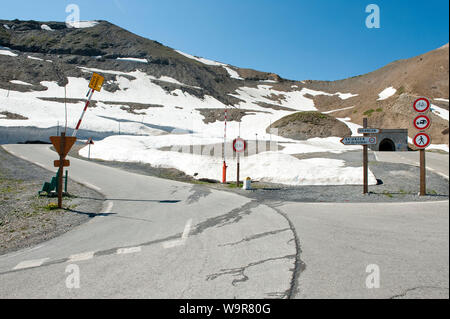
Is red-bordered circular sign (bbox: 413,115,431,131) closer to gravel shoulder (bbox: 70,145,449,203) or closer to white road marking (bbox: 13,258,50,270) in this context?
gravel shoulder (bbox: 70,145,449,203)

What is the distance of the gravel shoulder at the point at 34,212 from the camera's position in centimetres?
581

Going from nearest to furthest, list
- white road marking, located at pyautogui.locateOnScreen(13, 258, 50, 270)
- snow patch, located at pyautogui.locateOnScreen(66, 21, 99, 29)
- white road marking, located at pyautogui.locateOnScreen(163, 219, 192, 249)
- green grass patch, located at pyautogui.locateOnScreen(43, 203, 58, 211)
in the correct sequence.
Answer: white road marking, located at pyautogui.locateOnScreen(13, 258, 50, 270) → white road marking, located at pyautogui.locateOnScreen(163, 219, 192, 249) → green grass patch, located at pyautogui.locateOnScreen(43, 203, 58, 211) → snow patch, located at pyautogui.locateOnScreen(66, 21, 99, 29)

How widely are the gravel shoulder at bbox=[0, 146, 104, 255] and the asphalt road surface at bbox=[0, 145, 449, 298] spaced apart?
49 cm

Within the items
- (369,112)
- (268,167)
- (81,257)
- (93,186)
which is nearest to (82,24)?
(369,112)

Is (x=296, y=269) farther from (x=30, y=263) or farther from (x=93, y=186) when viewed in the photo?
(x=93, y=186)

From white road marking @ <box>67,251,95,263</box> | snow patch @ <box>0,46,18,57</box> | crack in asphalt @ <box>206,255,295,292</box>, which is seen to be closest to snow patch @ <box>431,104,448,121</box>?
crack in asphalt @ <box>206,255,295,292</box>

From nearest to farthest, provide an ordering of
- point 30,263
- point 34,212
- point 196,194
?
1. point 30,263
2. point 34,212
3. point 196,194

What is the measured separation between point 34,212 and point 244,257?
21.1 ft

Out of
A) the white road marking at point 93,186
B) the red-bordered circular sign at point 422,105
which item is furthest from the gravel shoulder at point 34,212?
the red-bordered circular sign at point 422,105

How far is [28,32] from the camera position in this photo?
115625mm

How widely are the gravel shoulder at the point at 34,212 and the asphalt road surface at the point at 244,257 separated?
49 centimetres

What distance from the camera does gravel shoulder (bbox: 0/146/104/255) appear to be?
5.81 m

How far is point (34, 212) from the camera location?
764 centimetres

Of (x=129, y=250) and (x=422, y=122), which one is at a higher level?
(x=422, y=122)
